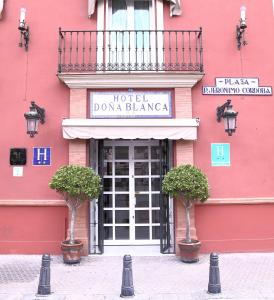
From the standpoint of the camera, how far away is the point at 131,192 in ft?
34.4

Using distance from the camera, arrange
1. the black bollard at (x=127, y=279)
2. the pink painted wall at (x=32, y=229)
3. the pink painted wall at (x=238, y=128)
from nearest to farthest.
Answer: the black bollard at (x=127, y=279) < the pink painted wall at (x=32, y=229) < the pink painted wall at (x=238, y=128)

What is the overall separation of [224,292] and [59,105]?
625 centimetres

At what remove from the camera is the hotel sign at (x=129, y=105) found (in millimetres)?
9945

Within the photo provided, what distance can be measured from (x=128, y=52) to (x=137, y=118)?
6.52 ft

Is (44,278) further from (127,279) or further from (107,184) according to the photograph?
(107,184)

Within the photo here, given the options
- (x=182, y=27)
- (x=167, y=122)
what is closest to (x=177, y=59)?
(x=182, y=27)

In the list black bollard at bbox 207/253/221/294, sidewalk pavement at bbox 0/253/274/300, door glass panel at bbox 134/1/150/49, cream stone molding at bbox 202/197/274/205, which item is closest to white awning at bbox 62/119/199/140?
cream stone molding at bbox 202/197/274/205

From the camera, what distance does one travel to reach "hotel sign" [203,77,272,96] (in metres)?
10.1

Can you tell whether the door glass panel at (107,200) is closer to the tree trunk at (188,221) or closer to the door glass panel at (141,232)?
the door glass panel at (141,232)

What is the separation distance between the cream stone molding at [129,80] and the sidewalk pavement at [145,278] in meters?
4.53

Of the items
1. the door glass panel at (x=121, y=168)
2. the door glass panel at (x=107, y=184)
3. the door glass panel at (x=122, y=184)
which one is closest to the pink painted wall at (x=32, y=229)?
the door glass panel at (x=107, y=184)

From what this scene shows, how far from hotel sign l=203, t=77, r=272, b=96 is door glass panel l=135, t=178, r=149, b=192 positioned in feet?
9.74

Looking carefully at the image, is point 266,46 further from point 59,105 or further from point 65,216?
point 65,216

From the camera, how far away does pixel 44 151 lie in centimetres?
996
